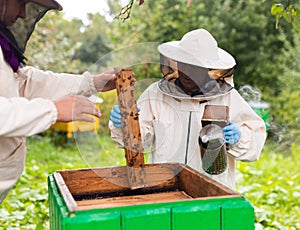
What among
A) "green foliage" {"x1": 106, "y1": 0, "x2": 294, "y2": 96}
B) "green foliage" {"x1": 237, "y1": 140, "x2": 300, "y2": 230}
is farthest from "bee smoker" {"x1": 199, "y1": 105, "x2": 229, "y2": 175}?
"green foliage" {"x1": 106, "y1": 0, "x2": 294, "y2": 96}

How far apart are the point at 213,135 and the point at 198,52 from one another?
1.26 feet

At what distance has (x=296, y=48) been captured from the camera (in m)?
8.10

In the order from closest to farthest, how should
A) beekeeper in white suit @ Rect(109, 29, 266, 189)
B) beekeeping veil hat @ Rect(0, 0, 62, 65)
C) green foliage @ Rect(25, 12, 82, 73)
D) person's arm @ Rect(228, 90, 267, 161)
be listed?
beekeeping veil hat @ Rect(0, 0, 62, 65), beekeeper in white suit @ Rect(109, 29, 266, 189), person's arm @ Rect(228, 90, 267, 161), green foliage @ Rect(25, 12, 82, 73)

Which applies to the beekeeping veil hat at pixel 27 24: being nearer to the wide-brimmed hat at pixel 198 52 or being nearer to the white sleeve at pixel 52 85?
the white sleeve at pixel 52 85

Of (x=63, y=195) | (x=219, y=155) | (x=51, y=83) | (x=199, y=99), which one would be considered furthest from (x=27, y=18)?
(x=219, y=155)

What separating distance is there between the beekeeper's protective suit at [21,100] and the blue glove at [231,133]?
2.05ft

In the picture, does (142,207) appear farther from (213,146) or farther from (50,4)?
(50,4)

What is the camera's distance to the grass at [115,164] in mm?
1822

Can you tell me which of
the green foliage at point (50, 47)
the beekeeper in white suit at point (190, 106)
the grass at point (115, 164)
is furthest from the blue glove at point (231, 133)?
the green foliage at point (50, 47)

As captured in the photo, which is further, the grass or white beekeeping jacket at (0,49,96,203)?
the grass

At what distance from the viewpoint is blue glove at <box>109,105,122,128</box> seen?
1.78 m

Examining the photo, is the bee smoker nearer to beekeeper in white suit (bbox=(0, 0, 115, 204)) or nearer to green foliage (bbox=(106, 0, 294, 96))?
beekeeper in white suit (bbox=(0, 0, 115, 204))

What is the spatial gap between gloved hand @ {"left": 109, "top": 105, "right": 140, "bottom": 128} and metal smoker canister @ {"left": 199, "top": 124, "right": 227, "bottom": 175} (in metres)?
0.45

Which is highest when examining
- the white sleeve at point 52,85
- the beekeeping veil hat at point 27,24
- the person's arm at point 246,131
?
the beekeeping veil hat at point 27,24
